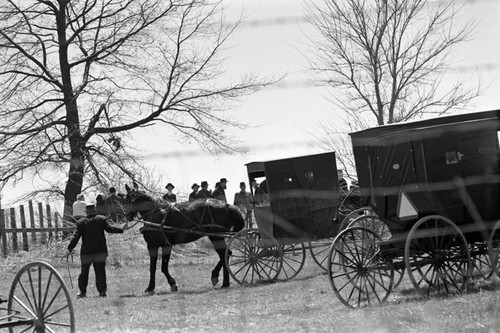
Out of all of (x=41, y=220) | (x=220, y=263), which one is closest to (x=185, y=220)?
(x=220, y=263)

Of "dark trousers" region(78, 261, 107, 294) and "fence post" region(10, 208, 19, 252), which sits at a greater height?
"fence post" region(10, 208, 19, 252)

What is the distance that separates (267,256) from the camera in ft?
47.5

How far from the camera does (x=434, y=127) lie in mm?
9039

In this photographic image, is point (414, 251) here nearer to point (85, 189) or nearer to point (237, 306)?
point (237, 306)

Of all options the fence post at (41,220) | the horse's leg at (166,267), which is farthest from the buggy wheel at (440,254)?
the fence post at (41,220)

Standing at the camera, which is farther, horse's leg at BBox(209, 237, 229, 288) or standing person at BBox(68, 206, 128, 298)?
horse's leg at BBox(209, 237, 229, 288)

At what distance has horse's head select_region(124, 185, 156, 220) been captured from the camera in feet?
49.0

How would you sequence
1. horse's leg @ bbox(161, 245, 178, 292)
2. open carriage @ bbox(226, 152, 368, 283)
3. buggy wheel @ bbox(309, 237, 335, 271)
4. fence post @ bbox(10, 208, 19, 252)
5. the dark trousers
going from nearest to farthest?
1. the dark trousers
2. open carriage @ bbox(226, 152, 368, 283)
3. horse's leg @ bbox(161, 245, 178, 292)
4. buggy wheel @ bbox(309, 237, 335, 271)
5. fence post @ bbox(10, 208, 19, 252)

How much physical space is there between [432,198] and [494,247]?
1.05 m

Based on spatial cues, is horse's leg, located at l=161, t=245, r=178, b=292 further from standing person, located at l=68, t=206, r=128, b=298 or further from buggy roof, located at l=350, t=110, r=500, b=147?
buggy roof, located at l=350, t=110, r=500, b=147

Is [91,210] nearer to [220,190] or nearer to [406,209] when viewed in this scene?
[220,190]

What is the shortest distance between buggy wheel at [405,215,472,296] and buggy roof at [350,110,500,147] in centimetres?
80

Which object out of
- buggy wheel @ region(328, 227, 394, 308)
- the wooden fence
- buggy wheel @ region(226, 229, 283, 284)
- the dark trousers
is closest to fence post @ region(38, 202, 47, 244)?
the wooden fence

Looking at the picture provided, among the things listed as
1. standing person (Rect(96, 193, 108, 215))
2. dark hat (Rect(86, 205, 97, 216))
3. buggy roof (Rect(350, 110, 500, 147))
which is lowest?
dark hat (Rect(86, 205, 97, 216))
